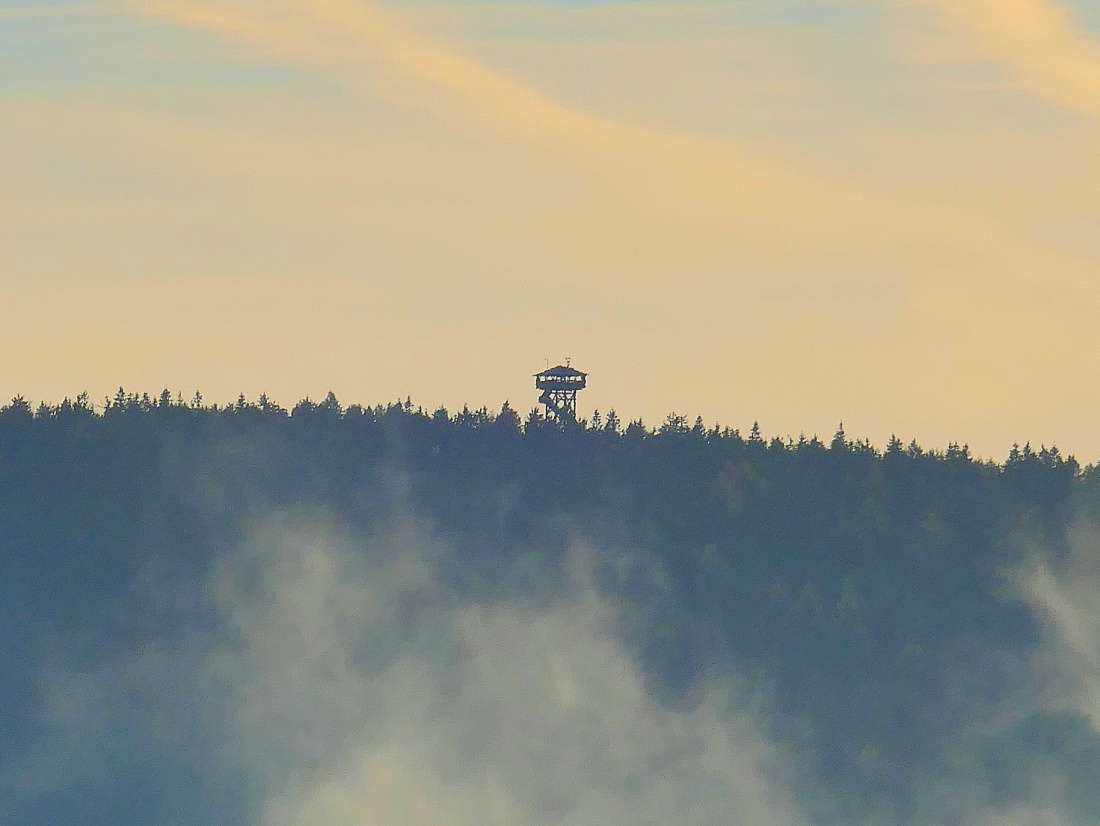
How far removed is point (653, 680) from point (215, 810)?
31.4m

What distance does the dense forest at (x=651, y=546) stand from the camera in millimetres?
154125

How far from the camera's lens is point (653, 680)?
163 meters

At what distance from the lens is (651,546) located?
573 feet

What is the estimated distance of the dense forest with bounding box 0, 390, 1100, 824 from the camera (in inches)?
6068

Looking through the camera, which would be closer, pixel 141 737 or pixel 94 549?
pixel 141 737

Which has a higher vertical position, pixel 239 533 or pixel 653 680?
pixel 239 533

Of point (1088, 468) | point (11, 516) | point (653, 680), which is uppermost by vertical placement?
point (1088, 468)

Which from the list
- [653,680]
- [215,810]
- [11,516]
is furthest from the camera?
[11,516]

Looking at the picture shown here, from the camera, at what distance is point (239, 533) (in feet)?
588

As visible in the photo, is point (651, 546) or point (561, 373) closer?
point (561, 373)

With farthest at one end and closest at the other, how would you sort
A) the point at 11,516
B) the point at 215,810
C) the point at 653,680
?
the point at 11,516, the point at 653,680, the point at 215,810

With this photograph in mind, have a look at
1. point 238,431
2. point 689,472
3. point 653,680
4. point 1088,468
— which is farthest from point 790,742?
point 238,431

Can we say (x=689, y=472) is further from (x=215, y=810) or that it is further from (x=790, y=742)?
(x=215, y=810)

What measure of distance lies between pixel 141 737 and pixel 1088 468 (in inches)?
2930
